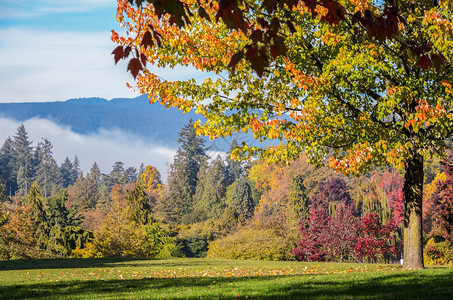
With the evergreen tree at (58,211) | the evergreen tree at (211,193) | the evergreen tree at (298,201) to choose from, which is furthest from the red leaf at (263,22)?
the evergreen tree at (211,193)

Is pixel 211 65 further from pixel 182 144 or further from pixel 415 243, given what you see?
pixel 182 144

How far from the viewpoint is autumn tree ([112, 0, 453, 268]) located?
1053 cm

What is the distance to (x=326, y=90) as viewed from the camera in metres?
10.7

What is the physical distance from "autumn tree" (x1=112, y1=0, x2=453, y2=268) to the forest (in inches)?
54.2

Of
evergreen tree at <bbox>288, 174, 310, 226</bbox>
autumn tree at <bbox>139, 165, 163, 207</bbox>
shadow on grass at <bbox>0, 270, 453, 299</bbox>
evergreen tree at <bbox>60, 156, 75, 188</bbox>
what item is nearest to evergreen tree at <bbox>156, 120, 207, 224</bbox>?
autumn tree at <bbox>139, 165, 163, 207</bbox>

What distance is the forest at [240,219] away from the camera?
96.0ft

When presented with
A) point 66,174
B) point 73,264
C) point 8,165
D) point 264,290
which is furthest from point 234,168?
point 264,290

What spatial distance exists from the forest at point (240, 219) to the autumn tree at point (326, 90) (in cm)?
138

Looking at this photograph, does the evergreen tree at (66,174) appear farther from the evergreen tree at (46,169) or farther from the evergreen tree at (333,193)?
the evergreen tree at (333,193)

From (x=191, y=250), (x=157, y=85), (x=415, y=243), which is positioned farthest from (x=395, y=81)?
(x=191, y=250)

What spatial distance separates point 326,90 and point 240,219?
123ft

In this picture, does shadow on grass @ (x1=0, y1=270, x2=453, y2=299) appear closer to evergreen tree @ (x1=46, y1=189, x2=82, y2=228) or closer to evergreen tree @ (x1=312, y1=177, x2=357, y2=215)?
evergreen tree @ (x1=46, y1=189, x2=82, y2=228)

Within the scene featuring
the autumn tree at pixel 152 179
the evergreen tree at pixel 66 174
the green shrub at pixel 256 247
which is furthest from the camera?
the evergreen tree at pixel 66 174

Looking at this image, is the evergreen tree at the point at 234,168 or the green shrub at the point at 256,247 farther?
the evergreen tree at the point at 234,168
